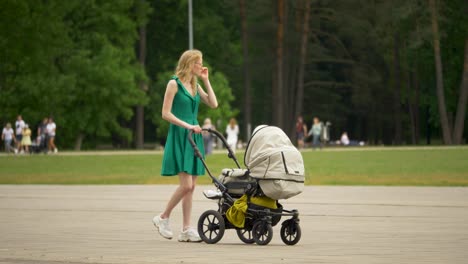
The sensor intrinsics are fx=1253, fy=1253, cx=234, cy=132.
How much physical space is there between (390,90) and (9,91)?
106 ft

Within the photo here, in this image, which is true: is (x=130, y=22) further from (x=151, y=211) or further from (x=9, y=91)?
(x=151, y=211)

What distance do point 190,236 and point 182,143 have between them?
0.97 metres

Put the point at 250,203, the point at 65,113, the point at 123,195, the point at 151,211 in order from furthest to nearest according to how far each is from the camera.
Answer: the point at 65,113
the point at 123,195
the point at 151,211
the point at 250,203

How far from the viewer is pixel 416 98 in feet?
286

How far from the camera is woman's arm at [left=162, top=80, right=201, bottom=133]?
41.8 ft

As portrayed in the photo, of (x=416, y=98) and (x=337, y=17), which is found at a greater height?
(x=337, y=17)

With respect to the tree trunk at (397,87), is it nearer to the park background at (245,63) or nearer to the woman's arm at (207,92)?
the park background at (245,63)

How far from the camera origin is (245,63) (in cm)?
8131

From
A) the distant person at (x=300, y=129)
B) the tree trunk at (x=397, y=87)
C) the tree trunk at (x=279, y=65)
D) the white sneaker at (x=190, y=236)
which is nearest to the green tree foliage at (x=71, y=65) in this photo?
the tree trunk at (x=279, y=65)

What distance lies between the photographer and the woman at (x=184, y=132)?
12891 mm

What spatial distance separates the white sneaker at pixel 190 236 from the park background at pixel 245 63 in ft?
174

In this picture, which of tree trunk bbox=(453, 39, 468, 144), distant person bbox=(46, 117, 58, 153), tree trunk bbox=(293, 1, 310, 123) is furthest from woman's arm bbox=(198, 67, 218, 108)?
tree trunk bbox=(293, 1, 310, 123)

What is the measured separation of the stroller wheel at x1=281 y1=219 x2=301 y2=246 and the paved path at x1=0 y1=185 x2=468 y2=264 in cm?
12

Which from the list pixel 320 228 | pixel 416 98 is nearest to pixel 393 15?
pixel 416 98
